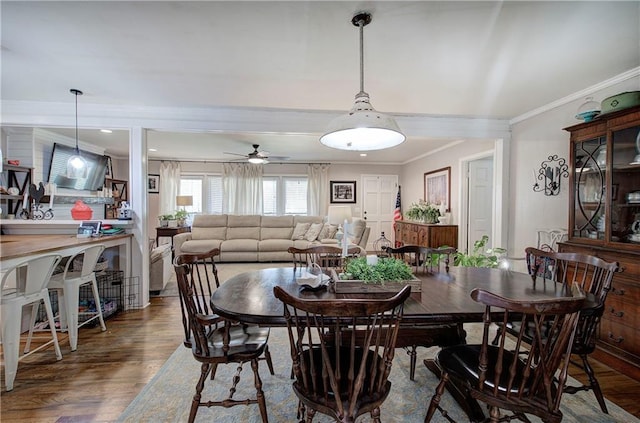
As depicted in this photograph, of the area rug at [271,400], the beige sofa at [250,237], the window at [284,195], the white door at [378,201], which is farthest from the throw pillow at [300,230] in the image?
the area rug at [271,400]

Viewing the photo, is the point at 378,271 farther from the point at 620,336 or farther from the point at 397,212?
the point at 397,212

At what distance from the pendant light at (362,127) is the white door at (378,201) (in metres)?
5.98

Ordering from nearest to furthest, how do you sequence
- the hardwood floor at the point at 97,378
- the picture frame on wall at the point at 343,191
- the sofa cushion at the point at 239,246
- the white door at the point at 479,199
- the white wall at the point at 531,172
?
1. the hardwood floor at the point at 97,378
2. the white wall at the point at 531,172
3. the white door at the point at 479,199
4. the sofa cushion at the point at 239,246
5. the picture frame on wall at the point at 343,191

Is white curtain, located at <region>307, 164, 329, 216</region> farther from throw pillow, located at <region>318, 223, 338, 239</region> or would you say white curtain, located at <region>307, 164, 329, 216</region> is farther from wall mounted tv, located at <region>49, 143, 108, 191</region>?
wall mounted tv, located at <region>49, 143, 108, 191</region>

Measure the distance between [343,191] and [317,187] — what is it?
28.2 inches

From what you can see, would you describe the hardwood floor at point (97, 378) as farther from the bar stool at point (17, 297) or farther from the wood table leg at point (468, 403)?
the wood table leg at point (468, 403)

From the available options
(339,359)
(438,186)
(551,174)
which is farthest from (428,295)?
(438,186)

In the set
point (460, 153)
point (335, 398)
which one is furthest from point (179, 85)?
point (460, 153)

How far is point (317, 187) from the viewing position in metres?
7.85

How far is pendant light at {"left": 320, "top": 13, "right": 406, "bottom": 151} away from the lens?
1.64 meters

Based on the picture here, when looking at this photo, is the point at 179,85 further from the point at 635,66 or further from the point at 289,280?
the point at 635,66

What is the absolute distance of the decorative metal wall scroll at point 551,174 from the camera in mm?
3228

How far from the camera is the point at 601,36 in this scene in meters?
1.98

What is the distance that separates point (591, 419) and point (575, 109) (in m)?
2.80
